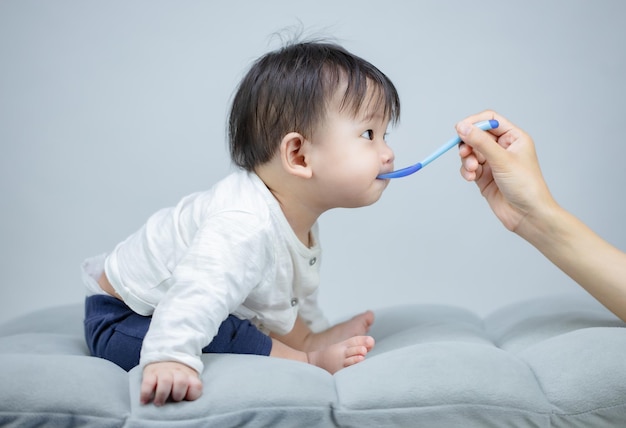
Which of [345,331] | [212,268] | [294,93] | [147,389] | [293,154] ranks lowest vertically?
[345,331]

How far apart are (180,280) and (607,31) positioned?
1945mm

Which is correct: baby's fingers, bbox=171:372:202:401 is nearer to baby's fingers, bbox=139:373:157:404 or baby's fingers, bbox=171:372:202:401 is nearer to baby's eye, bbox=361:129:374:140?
baby's fingers, bbox=139:373:157:404

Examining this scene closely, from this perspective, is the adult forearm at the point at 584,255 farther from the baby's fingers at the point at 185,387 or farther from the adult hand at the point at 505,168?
the baby's fingers at the point at 185,387

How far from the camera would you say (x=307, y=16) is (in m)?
2.95

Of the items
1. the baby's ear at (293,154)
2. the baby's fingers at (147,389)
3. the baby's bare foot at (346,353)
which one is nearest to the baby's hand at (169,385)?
the baby's fingers at (147,389)

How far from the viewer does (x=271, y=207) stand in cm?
180

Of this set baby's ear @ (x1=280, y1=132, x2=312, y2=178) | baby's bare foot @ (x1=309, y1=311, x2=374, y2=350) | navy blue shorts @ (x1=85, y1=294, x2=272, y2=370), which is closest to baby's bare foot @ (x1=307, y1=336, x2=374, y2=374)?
navy blue shorts @ (x1=85, y1=294, x2=272, y2=370)

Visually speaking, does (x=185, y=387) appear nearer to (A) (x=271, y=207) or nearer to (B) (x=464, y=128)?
(A) (x=271, y=207)

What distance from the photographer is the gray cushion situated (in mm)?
1376

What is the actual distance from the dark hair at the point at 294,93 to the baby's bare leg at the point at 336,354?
40cm

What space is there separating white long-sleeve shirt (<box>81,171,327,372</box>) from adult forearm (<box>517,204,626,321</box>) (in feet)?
1.66

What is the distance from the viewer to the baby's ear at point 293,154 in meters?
1.78

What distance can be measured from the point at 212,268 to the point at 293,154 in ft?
1.07

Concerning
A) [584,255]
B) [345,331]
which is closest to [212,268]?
[345,331]
